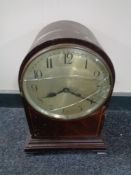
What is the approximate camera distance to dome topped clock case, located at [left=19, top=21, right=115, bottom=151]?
2.52 feet

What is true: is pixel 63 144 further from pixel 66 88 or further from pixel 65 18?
pixel 65 18

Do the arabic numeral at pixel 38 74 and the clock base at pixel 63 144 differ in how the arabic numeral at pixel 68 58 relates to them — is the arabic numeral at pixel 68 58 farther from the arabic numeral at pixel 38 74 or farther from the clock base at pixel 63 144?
the clock base at pixel 63 144

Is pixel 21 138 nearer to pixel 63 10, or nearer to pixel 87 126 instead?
pixel 87 126

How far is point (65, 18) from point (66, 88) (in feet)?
1.27

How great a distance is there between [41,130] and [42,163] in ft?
0.38

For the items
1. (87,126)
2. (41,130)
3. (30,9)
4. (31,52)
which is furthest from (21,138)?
(30,9)

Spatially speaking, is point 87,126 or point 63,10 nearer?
point 87,126

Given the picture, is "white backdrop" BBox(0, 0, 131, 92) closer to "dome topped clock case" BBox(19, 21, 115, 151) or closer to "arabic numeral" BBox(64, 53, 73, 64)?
"dome topped clock case" BBox(19, 21, 115, 151)

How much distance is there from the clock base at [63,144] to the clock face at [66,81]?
0.12m

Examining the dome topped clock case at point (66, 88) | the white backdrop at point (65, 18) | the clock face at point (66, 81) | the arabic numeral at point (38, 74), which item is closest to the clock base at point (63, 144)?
the dome topped clock case at point (66, 88)

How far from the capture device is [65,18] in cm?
108

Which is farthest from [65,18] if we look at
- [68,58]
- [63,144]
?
[63,144]

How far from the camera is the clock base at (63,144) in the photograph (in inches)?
37.3

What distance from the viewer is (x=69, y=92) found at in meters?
0.83
